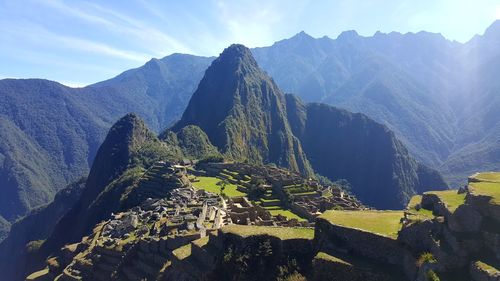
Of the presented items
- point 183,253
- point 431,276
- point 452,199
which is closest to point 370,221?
point 452,199

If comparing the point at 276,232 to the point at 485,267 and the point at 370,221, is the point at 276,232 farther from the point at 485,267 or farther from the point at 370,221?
the point at 485,267

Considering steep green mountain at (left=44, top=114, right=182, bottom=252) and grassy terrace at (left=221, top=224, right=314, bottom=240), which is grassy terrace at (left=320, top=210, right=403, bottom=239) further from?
steep green mountain at (left=44, top=114, right=182, bottom=252)

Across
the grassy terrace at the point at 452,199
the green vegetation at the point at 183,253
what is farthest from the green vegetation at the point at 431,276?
the green vegetation at the point at 183,253

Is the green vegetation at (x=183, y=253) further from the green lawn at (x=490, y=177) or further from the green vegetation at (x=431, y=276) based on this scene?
the green lawn at (x=490, y=177)

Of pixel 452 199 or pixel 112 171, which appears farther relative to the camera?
pixel 112 171

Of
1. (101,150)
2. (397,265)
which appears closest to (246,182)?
(397,265)

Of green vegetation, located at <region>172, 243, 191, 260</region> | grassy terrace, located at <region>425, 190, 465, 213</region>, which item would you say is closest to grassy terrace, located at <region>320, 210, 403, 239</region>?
grassy terrace, located at <region>425, 190, 465, 213</region>
